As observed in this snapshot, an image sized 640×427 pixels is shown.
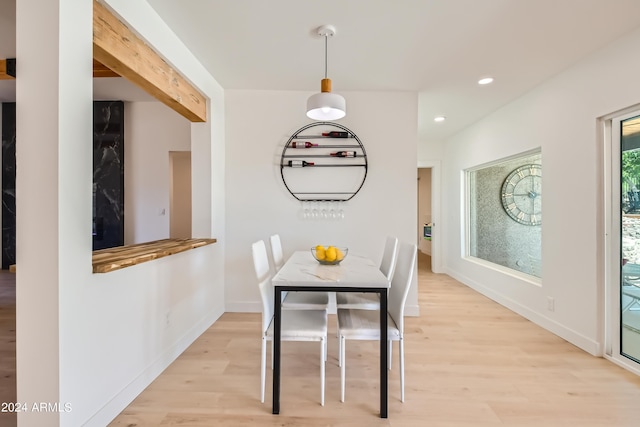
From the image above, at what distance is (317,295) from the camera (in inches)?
94.5

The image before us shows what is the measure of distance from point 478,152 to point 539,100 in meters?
1.26

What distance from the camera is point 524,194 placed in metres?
3.65

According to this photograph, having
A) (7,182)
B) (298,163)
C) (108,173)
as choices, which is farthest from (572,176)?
(7,182)

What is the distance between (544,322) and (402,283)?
6.80ft

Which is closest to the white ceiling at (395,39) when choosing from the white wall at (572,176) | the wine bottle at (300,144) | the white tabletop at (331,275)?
the white wall at (572,176)

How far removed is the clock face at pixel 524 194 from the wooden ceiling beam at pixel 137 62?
11.9 feet

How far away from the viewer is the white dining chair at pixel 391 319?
1.82 m

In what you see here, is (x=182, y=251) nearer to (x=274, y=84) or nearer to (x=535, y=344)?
(x=274, y=84)

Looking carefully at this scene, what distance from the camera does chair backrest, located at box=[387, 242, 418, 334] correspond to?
1.86 m

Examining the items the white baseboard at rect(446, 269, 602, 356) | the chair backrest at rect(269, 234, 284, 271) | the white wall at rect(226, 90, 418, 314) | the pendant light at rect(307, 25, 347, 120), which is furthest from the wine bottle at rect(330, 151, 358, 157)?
the white baseboard at rect(446, 269, 602, 356)

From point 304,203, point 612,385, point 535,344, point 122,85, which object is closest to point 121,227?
point 122,85

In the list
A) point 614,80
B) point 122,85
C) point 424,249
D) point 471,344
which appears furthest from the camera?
point 424,249

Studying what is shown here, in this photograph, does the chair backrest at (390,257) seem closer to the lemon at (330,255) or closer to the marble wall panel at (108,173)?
the lemon at (330,255)

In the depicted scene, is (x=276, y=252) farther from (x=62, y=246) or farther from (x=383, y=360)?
(x=62, y=246)
